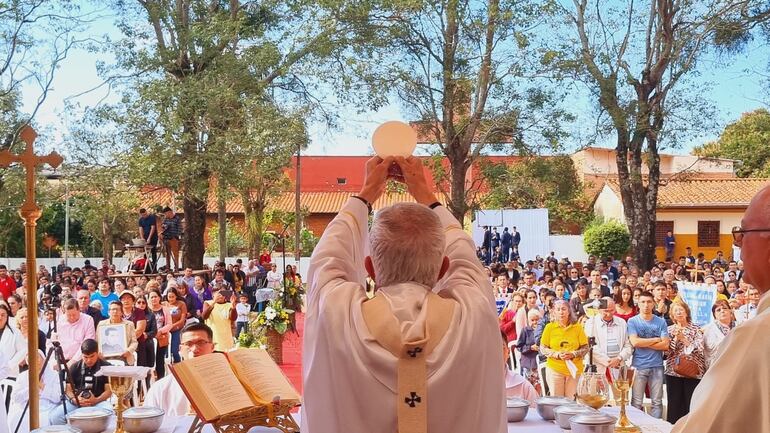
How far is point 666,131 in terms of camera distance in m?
23.9

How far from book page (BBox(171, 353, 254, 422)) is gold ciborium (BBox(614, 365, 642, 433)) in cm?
161

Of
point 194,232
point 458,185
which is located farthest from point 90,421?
point 458,185

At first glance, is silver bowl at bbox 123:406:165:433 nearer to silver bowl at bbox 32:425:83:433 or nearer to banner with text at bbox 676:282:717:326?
silver bowl at bbox 32:425:83:433

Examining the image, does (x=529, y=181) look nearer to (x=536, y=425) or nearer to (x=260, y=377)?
(x=536, y=425)

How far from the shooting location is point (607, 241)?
1303 inches

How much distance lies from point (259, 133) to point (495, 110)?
7.53 meters

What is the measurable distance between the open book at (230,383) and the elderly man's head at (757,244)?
1875 millimetres

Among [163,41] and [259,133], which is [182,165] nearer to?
[259,133]

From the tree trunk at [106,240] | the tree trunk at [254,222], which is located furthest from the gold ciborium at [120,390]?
the tree trunk at [254,222]

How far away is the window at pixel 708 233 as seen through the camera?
1547 inches

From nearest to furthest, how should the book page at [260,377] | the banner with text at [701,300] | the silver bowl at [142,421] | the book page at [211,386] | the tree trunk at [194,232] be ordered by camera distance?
the book page at [211,386], the book page at [260,377], the silver bowl at [142,421], the banner with text at [701,300], the tree trunk at [194,232]

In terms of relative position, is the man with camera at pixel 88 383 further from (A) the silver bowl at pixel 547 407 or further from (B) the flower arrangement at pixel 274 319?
(A) the silver bowl at pixel 547 407

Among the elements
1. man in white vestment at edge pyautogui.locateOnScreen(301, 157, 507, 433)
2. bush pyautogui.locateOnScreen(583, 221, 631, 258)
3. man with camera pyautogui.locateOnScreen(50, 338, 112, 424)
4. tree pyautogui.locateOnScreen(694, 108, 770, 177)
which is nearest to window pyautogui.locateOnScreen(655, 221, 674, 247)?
tree pyautogui.locateOnScreen(694, 108, 770, 177)

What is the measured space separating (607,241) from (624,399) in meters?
30.3
